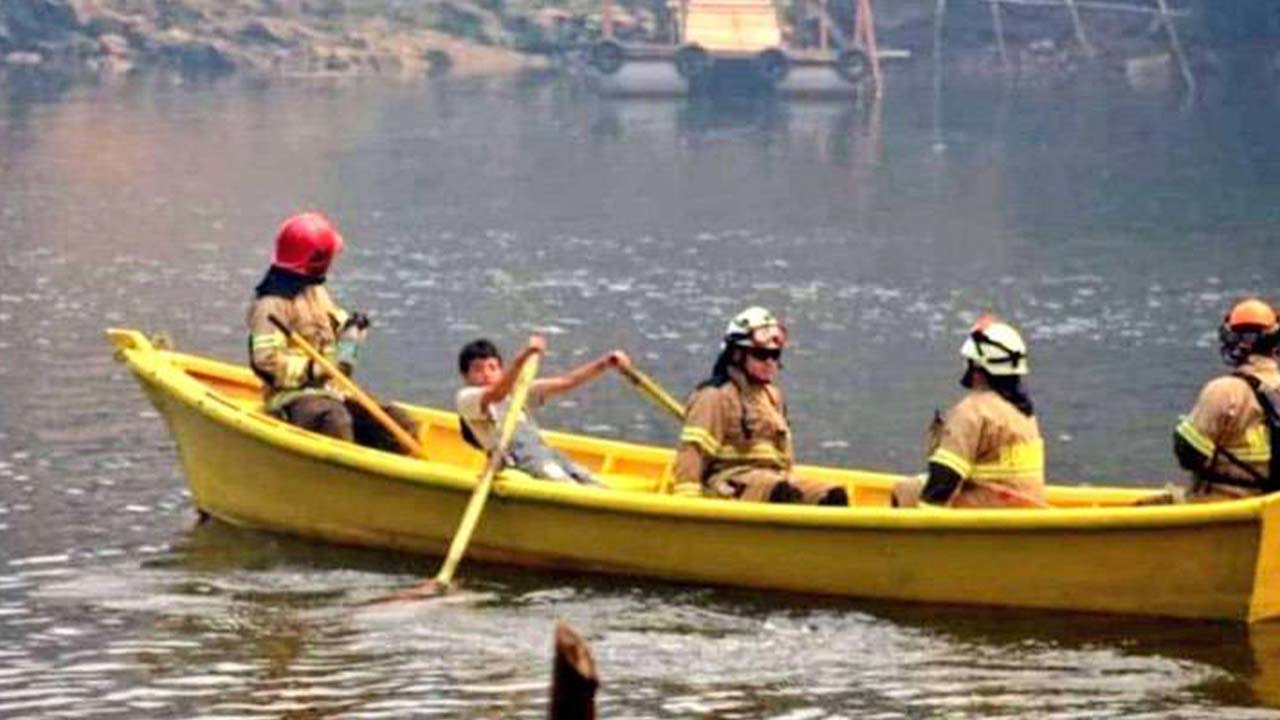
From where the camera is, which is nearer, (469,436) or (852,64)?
(469,436)

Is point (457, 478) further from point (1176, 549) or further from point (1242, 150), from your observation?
point (1242, 150)

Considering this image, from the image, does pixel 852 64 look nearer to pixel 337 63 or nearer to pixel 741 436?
pixel 337 63

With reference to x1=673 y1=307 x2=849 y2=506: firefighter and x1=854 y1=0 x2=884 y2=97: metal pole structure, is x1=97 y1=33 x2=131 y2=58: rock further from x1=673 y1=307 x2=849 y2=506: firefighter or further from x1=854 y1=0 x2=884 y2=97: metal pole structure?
x1=673 y1=307 x2=849 y2=506: firefighter

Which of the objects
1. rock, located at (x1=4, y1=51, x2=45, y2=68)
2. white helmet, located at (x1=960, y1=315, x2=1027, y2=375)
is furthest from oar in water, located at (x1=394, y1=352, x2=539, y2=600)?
rock, located at (x1=4, y1=51, x2=45, y2=68)

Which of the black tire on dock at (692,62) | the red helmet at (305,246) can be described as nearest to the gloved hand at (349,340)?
the red helmet at (305,246)

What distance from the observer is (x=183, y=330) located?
41.8 metres

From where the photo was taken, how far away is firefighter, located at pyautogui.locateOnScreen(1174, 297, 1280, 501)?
21516 millimetres

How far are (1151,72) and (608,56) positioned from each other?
1914cm

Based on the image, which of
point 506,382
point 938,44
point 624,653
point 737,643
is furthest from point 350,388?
point 938,44

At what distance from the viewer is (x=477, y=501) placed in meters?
23.1

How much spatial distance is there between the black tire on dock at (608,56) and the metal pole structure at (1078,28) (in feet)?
54.5

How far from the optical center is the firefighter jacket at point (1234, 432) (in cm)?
2152

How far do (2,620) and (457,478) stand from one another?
306 centimetres

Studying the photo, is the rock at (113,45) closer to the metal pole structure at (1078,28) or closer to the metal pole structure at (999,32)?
the metal pole structure at (999,32)
